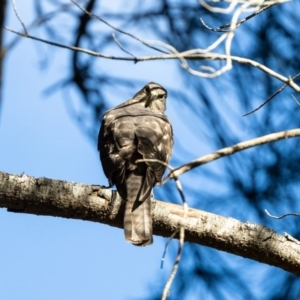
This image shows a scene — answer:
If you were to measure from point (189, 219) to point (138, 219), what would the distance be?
0.27 metres

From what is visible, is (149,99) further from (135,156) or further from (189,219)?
(189,219)

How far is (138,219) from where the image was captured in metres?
3.53

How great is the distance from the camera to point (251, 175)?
5.45m

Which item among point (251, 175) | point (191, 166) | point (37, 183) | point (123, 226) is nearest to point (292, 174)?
point (251, 175)

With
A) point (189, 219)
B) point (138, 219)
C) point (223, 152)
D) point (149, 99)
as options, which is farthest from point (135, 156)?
point (223, 152)

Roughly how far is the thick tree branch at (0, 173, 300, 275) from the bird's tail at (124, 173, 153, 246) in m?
0.17

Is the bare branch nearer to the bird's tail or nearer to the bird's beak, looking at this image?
the bird's tail

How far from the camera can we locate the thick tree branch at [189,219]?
3.35 m

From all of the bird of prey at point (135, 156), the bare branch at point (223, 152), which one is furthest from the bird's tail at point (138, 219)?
the bare branch at point (223, 152)

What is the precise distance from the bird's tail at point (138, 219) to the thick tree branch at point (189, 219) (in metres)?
0.17

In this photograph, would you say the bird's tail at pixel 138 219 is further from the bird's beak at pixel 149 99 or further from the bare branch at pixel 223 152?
the bird's beak at pixel 149 99

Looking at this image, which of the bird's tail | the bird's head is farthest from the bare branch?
the bird's head

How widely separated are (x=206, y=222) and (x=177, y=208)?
16 centimetres

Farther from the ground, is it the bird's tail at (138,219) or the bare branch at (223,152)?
the bird's tail at (138,219)
